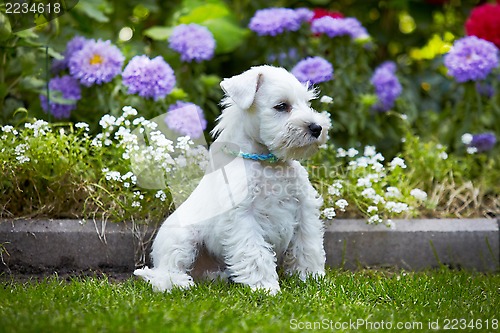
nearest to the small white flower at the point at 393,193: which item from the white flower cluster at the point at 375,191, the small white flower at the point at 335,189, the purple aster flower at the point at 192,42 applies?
the white flower cluster at the point at 375,191

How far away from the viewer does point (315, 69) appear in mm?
4934

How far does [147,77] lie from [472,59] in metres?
2.44

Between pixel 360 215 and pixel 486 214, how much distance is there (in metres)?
0.94

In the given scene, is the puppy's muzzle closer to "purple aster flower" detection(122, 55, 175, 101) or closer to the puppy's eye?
the puppy's eye

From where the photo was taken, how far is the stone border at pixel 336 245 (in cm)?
400

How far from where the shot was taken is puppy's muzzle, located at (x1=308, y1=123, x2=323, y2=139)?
11.1ft

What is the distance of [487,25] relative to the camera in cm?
554

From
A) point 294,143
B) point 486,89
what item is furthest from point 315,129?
point 486,89

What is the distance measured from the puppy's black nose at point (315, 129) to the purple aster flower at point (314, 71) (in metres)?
1.53

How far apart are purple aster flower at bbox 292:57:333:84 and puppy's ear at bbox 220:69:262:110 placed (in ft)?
4.82

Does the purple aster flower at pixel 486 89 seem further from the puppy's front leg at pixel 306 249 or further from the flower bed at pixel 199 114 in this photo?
the puppy's front leg at pixel 306 249

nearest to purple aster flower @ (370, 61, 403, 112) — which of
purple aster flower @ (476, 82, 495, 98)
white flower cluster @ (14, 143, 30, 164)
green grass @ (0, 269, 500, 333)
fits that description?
purple aster flower @ (476, 82, 495, 98)

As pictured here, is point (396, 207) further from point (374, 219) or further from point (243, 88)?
point (243, 88)

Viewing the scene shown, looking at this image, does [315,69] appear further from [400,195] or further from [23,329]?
[23,329]
